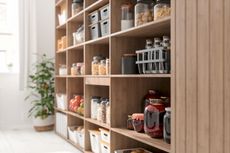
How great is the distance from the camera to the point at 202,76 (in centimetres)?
142

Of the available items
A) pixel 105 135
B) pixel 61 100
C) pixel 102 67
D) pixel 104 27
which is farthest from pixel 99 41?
pixel 61 100

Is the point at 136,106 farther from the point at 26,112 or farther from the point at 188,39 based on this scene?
the point at 26,112

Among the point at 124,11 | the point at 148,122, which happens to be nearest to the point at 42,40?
the point at 124,11

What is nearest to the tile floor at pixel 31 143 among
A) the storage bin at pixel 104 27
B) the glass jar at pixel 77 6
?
the storage bin at pixel 104 27

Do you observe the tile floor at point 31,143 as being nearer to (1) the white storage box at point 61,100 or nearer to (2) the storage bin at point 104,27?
(1) the white storage box at point 61,100

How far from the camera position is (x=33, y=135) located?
394 cm

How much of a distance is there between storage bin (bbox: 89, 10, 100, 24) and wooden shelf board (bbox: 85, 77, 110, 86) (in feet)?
1.82

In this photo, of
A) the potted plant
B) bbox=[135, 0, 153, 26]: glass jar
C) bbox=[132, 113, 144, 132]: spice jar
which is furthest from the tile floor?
bbox=[135, 0, 153, 26]: glass jar

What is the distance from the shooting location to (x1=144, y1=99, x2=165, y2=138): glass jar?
2.00 meters

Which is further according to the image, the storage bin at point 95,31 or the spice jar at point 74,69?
the spice jar at point 74,69

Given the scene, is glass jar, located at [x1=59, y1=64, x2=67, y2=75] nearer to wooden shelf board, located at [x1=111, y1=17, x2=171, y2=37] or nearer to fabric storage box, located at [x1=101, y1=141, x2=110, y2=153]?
fabric storage box, located at [x1=101, y1=141, x2=110, y2=153]

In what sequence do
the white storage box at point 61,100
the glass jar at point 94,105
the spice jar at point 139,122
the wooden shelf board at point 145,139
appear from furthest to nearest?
the white storage box at point 61,100 → the glass jar at point 94,105 → the spice jar at point 139,122 → the wooden shelf board at point 145,139

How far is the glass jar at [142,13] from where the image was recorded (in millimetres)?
2086

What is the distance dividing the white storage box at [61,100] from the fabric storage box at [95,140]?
92 cm
